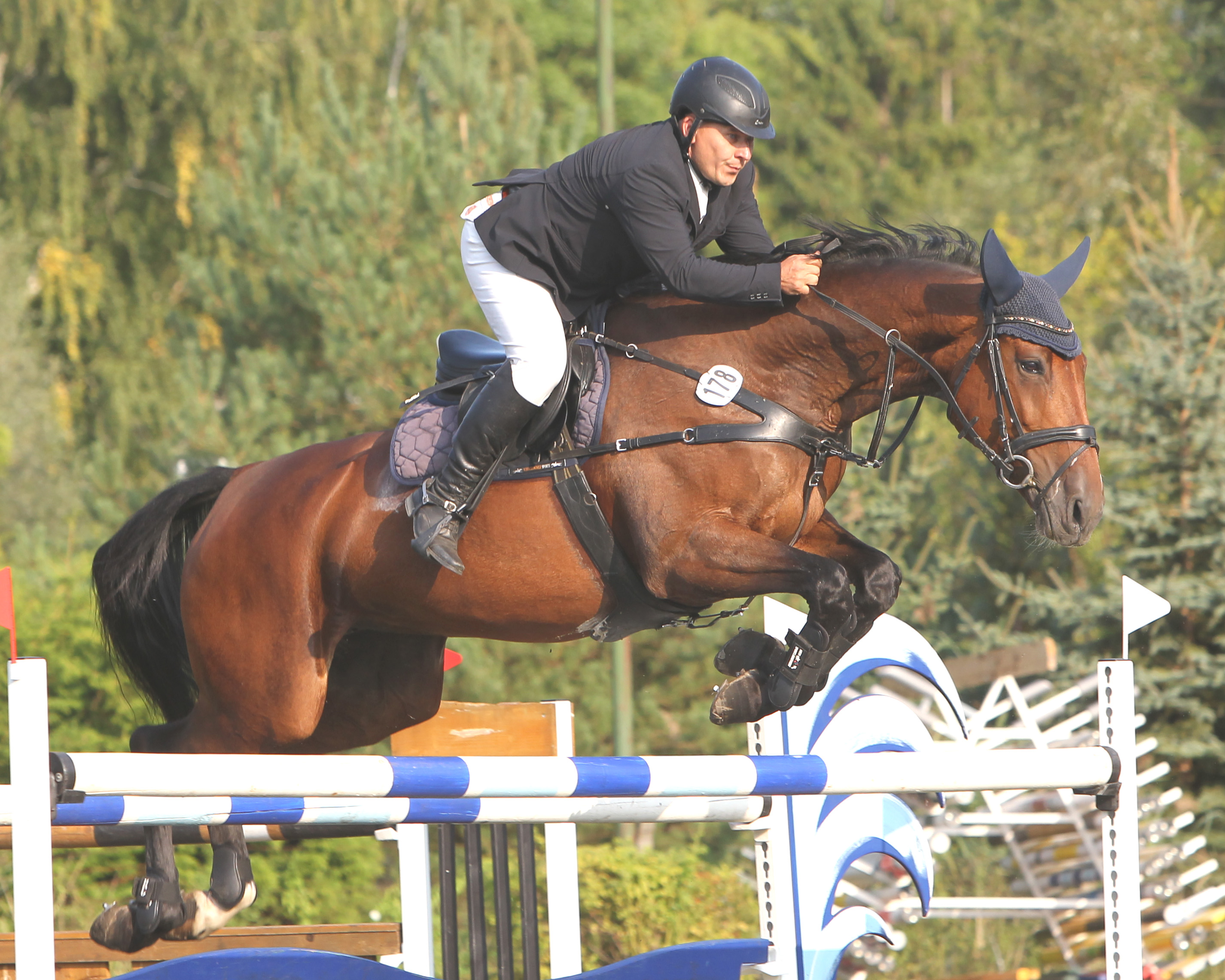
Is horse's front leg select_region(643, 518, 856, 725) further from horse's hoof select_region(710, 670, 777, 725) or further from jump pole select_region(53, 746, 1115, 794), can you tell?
jump pole select_region(53, 746, 1115, 794)

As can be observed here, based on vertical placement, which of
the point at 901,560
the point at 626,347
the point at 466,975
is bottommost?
the point at 466,975

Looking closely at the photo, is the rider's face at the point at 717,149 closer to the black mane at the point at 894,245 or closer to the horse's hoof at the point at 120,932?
the black mane at the point at 894,245

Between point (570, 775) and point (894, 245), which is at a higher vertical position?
point (894, 245)

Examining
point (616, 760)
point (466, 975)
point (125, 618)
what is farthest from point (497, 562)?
point (466, 975)

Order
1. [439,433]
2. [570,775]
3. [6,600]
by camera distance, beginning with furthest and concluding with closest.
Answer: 1. [439,433]
2. [6,600]
3. [570,775]

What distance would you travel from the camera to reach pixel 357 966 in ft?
11.2

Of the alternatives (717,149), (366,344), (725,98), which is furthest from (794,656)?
(366,344)

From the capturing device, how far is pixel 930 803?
14.6 ft

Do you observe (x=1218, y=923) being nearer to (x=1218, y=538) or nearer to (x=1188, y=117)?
(x=1218, y=538)

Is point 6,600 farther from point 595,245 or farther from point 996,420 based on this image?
point 996,420

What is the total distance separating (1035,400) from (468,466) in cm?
142

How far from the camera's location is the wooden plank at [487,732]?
452cm

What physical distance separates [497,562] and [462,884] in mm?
6519

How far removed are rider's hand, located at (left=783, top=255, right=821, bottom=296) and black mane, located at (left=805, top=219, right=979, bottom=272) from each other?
10.0 inches
